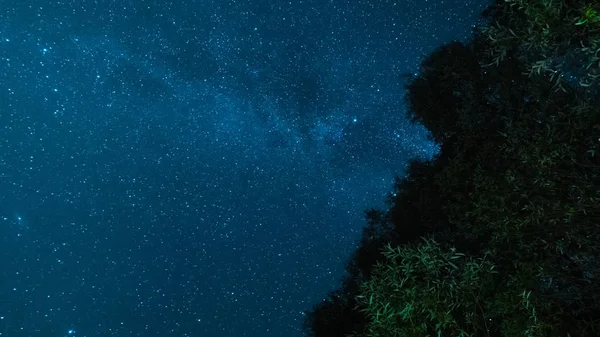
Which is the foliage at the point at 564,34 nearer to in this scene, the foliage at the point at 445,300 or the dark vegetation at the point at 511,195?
the dark vegetation at the point at 511,195

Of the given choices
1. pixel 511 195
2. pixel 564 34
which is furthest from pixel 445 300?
pixel 564 34

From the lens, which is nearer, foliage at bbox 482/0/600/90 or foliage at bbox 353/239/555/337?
foliage at bbox 482/0/600/90

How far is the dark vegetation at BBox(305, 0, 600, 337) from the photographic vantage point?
254 inches

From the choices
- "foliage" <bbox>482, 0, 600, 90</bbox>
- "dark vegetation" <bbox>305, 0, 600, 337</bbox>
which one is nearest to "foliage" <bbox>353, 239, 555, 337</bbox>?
"dark vegetation" <bbox>305, 0, 600, 337</bbox>

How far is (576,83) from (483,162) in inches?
90.3

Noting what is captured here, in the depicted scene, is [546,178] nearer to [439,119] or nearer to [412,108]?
[439,119]

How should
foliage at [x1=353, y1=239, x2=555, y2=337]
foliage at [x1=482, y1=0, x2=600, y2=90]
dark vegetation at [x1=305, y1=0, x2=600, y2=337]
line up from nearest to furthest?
foliage at [x1=482, y1=0, x2=600, y2=90], dark vegetation at [x1=305, y1=0, x2=600, y2=337], foliage at [x1=353, y1=239, x2=555, y2=337]

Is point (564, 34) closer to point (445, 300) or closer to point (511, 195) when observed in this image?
point (511, 195)

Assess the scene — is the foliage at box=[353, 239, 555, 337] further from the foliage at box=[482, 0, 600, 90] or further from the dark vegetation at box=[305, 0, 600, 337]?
the foliage at box=[482, 0, 600, 90]

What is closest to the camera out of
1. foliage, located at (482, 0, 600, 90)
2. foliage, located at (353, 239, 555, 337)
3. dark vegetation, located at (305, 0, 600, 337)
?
foliage, located at (482, 0, 600, 90)

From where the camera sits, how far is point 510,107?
8.30 m

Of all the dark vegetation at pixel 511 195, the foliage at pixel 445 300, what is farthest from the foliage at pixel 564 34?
the foliage at pixel 445 300

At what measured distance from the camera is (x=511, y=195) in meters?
7.61

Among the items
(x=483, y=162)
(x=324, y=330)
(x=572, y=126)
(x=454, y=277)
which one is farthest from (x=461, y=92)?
(x=324, y=330)
